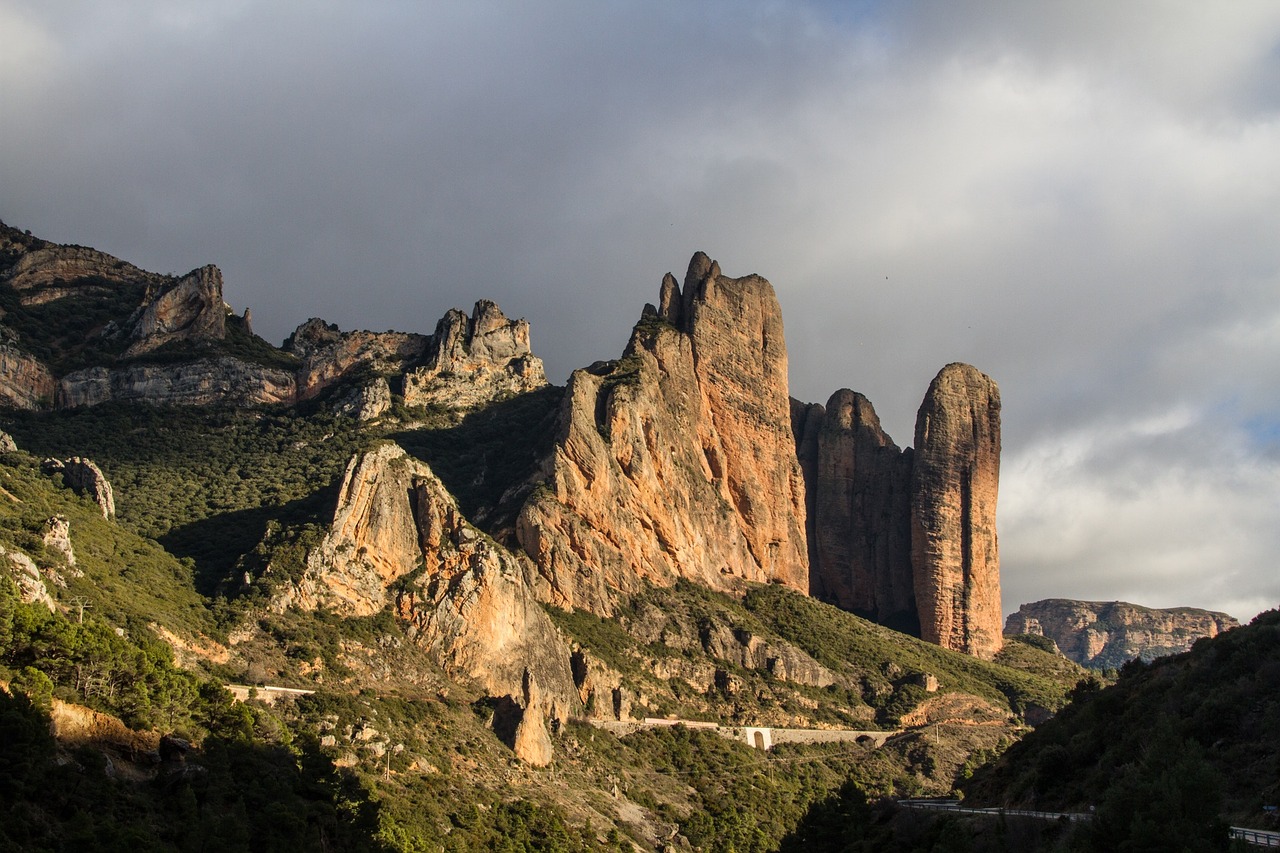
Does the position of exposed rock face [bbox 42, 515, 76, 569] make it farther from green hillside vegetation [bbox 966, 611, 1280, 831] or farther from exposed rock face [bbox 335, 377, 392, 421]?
exposed rock face [bbox 335, 377, 392, 421]

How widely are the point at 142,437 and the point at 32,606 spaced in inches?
2921

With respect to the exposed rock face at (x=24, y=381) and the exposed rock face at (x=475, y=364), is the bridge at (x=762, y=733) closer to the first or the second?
the exposed rock face at (x=475, y=364)

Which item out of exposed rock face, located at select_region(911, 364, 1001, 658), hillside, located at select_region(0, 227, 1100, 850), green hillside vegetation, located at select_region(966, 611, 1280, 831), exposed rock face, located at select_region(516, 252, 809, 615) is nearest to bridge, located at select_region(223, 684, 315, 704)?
hillside, located at select_region(0, 227, 1100, 850)

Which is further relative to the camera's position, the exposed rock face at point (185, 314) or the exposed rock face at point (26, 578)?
the exposed rock face at point (185, 314)

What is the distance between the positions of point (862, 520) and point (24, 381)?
4406 inches

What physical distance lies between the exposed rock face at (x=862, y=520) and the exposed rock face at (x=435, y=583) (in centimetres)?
8394

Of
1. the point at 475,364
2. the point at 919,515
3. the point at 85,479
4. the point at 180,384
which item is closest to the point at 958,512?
the point at 919,515

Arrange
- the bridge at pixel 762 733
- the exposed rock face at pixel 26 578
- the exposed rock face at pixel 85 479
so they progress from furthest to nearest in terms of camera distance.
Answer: the bridge at pixel 762 733 < the exposed rock face at pixel 85 479 < the exposed rock face at pixel 26 578

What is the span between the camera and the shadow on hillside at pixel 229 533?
4158 inches

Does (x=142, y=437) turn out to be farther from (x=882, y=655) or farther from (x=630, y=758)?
(x=882, y=655)

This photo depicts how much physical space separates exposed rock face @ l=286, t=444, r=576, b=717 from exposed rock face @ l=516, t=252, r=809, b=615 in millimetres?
13995

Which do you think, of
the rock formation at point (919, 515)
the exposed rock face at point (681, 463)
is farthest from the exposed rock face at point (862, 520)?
the exposed rock face at point (681, 463)

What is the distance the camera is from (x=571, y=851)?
81750 mm

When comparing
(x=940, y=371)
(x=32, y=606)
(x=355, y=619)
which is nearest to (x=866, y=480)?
(x=940, y=371)
